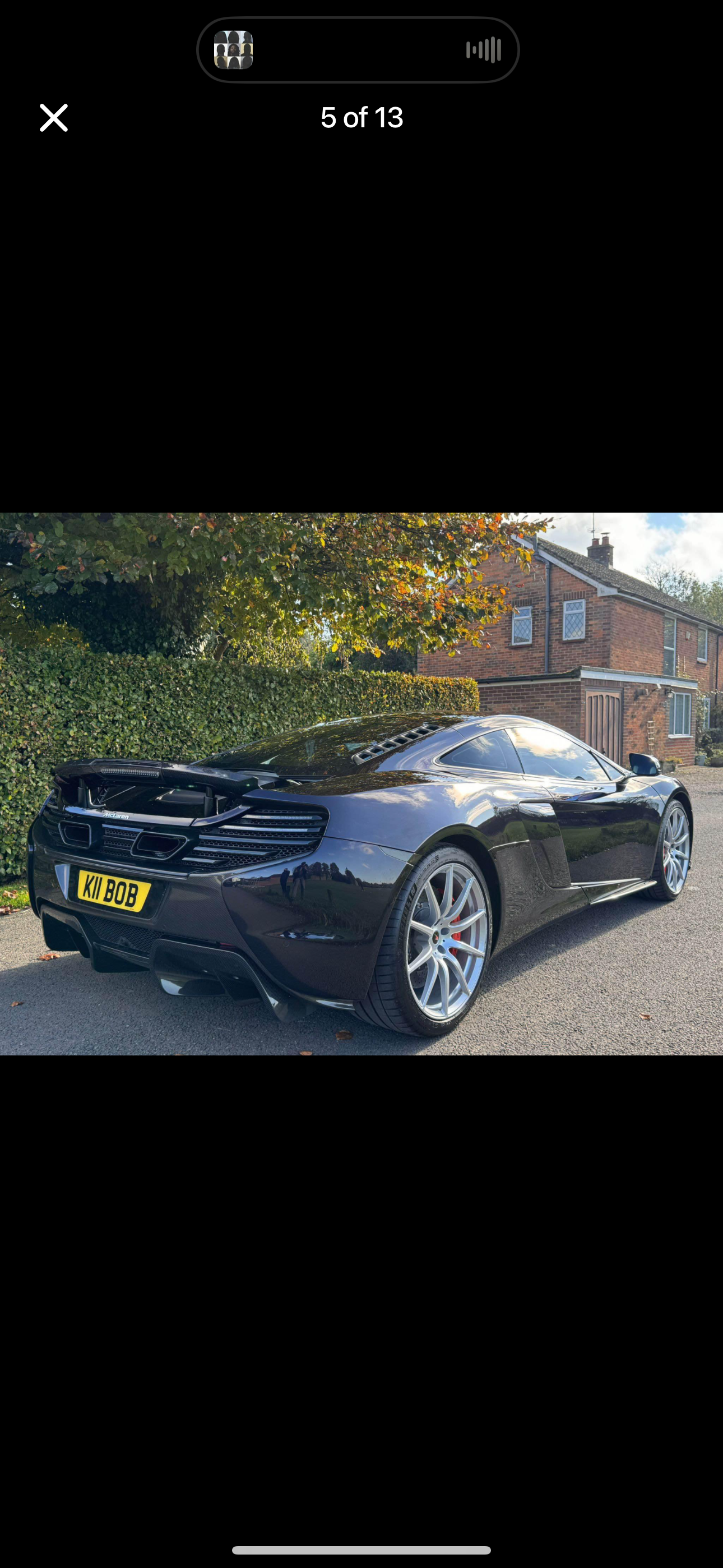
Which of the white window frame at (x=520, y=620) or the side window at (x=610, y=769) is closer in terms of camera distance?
the side window at (x=610, y=769)

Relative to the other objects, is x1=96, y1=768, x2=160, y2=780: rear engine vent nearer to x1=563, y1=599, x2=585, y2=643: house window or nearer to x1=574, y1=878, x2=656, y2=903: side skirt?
x1=574, y1=878, x2=656, y2=903: side skirt

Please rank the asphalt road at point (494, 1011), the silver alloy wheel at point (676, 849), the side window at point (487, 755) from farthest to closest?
the silver alloy wheel at point (676, 849), the side window at point (487, 755), the asphalt road at point (494, 1011)

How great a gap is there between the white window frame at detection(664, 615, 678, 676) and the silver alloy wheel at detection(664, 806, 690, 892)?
698 inches

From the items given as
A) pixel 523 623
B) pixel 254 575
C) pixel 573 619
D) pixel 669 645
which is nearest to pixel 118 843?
pixel 254 575

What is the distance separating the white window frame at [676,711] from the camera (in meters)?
22.1

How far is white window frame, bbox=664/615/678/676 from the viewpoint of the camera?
2236 centimetres

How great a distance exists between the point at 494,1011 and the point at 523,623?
18143mm

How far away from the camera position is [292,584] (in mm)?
7547

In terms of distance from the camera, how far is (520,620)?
811 inches

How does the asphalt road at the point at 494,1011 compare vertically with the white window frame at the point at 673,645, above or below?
below

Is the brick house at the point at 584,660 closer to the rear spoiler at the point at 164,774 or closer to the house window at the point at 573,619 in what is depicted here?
the house window at the point at 573,619
